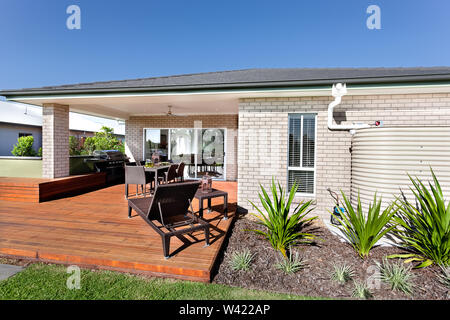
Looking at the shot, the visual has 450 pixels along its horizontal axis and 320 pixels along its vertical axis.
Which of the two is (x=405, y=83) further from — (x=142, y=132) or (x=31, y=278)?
(x=142, y=132)

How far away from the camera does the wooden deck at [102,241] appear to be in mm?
2857

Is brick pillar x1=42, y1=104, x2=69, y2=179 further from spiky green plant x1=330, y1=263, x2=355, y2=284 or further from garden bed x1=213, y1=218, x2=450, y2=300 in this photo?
spiky green plant x1=330, y1=263, x2=355, y2=284

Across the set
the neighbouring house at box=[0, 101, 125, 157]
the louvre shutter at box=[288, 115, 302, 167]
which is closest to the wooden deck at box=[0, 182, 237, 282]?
the louvre shutter at box=[288, 115, 302, 167]

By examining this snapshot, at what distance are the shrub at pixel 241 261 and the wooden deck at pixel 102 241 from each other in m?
0.27

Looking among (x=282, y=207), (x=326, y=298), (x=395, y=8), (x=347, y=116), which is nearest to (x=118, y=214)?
(x=282, y=207)

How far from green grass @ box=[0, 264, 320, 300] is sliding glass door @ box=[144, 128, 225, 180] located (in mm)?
7338

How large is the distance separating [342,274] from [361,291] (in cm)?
29

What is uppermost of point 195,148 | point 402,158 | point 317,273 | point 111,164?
point 195,148

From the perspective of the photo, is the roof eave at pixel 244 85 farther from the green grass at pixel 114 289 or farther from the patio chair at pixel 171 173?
the green grass at pixel 114 289

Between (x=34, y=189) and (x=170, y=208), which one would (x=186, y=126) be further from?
(x=170, y=208)

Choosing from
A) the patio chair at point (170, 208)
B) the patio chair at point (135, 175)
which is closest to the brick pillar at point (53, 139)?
the patio chair at point (135, 175)

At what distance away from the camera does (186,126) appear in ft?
33.2

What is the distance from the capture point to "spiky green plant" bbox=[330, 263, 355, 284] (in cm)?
275

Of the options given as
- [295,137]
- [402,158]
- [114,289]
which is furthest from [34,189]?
[402,158]
